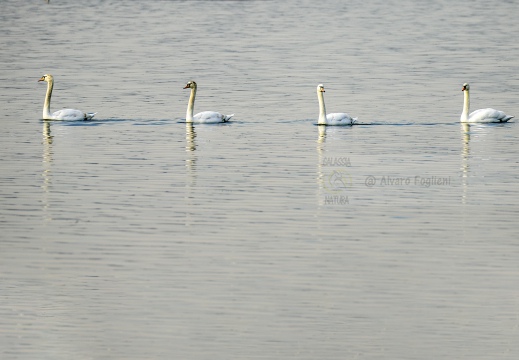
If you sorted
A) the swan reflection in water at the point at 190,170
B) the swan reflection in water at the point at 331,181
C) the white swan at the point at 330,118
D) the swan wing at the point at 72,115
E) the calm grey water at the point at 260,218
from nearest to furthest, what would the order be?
the calm grey water at the point at 260,218
the swan reflection in water at the point at 190,170
the swan reflection in water at the point at 331,181
the white swan at the point at 330,118
the swan wing at the point at 72,115

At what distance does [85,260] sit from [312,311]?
156 inches

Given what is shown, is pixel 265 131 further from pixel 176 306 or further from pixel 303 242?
pixel 176 306

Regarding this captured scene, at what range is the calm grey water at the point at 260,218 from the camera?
54.2 ft

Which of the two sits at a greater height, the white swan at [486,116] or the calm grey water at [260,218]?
the white swan at [486,116]

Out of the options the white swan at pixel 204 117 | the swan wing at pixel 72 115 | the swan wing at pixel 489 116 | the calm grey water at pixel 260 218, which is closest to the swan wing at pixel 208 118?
the white swan at pixel 204 117

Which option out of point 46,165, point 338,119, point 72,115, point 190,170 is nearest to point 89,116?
point 72,115

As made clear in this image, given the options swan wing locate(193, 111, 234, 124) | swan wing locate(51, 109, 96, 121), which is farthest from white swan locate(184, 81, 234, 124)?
swan wing locate(51, 109, 96, 121)

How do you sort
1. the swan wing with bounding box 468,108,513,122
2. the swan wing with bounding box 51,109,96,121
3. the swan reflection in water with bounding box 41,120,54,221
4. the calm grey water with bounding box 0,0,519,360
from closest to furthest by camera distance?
the calm grey water with bounding box 0,0,519,360 → the swan reflection in water with bounding box 41,120,54,221 → the swan wing with bounding box 468,108,513,122 → the swan wing with bounding box 51,109,96,121

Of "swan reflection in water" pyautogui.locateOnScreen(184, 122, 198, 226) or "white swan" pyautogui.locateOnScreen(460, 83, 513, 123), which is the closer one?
"swan reflection in water" pyautogui.locateOnScreen(184, 122, 198, 226)

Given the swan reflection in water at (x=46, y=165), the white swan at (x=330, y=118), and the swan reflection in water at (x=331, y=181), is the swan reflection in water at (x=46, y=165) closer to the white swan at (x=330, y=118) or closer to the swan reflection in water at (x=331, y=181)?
the swan reflection in water at (x=331, y=181)

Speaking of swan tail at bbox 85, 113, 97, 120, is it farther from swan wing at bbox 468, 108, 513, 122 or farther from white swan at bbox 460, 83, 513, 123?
swan wing at bbox 468, 108, 513, 122

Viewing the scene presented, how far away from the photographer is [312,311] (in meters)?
17.2

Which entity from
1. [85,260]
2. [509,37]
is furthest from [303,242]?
[509,37]

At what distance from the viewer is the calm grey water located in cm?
1652
